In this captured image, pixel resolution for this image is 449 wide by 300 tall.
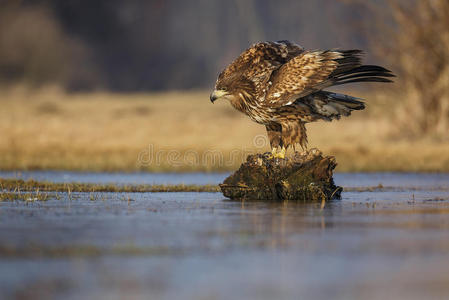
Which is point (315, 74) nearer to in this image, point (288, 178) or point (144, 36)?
point (288, 178)

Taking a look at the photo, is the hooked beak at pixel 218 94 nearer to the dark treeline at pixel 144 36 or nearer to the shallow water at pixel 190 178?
the shallow water at pixel 190 178

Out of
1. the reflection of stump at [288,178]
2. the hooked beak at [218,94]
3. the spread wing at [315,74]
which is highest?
the spread wing at [315,74]

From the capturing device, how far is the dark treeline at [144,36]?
49094 mm

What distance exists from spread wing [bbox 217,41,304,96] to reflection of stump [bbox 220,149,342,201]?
45.0 inches

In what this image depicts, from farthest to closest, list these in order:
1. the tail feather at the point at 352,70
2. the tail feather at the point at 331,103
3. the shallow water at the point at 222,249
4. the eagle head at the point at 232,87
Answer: the tail feather at the point at 331,103 → the eagle head at the point at 232,87 → the tail feather at the point at 352,70 → the shallow water at the point at 222,249

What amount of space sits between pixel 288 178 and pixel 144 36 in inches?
1720

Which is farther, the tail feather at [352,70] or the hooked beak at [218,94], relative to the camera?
the hooked beak at [218,94]

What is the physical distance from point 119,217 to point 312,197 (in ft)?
11.1

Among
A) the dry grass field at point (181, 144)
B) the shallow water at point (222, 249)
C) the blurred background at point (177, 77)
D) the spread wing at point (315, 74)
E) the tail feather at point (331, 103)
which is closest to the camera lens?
the shallow water at point (222, 249)

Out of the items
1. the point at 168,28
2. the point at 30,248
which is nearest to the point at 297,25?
the point at 168,28

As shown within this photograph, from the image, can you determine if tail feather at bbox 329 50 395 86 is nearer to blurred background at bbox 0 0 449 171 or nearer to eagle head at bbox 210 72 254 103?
eagle head at bbox 210 72 254 103

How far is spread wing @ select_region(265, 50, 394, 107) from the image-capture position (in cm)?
1304

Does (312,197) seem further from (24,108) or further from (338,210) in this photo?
(24,108)

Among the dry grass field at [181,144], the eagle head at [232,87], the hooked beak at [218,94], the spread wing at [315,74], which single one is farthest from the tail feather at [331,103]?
the dry grass field at [181,144]
